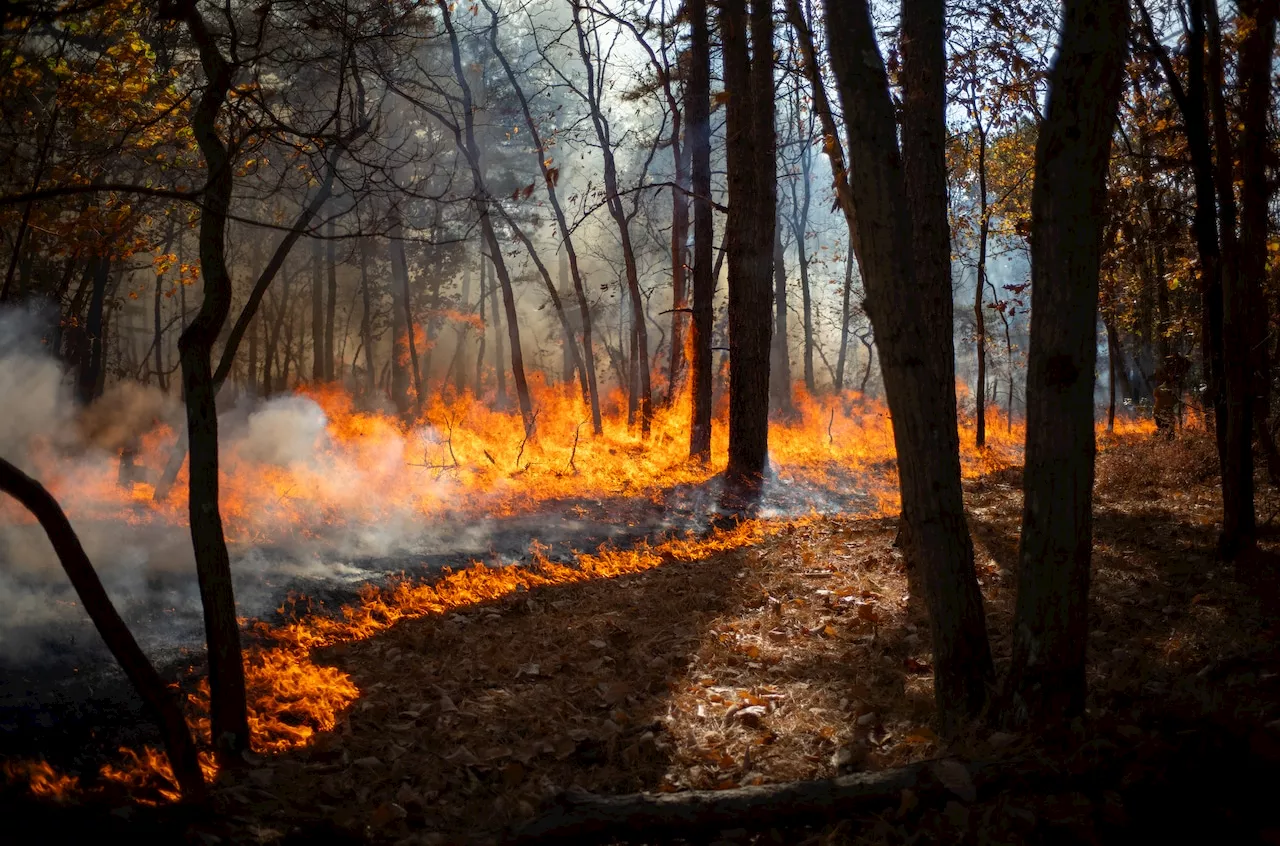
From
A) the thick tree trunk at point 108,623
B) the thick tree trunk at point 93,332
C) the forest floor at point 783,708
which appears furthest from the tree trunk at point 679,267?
the thick tree trunk at point 108,623

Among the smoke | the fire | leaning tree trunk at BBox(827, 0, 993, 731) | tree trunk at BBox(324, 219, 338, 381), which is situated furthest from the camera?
tree trunk at BBox(324, 219, 338, 381)

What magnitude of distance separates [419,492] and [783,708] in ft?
30.7

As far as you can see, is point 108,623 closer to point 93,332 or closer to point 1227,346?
point 1227,346

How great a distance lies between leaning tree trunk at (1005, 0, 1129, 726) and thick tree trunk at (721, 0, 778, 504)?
893 centimetres

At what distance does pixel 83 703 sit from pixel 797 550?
22.4 ft

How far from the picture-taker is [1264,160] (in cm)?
786

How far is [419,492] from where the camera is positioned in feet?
44.6

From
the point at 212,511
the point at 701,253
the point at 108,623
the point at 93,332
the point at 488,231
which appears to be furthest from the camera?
the point at 488,231

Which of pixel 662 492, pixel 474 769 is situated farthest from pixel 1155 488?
pixel 474 769

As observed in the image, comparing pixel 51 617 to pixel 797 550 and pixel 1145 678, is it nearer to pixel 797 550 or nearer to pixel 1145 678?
pixel 797 550

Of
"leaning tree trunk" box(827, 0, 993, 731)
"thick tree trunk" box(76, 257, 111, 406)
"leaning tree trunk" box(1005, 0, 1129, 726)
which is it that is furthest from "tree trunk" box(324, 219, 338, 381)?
"leaning tree trunk" box(1005, 0, 1129, 726)

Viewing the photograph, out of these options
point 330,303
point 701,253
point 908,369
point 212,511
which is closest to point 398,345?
point 330,303

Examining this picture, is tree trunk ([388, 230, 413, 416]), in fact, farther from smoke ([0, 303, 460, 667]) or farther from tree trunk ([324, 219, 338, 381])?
smoke ([0, 303, 460, 667])

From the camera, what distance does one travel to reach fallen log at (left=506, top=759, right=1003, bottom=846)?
3.57 meters
